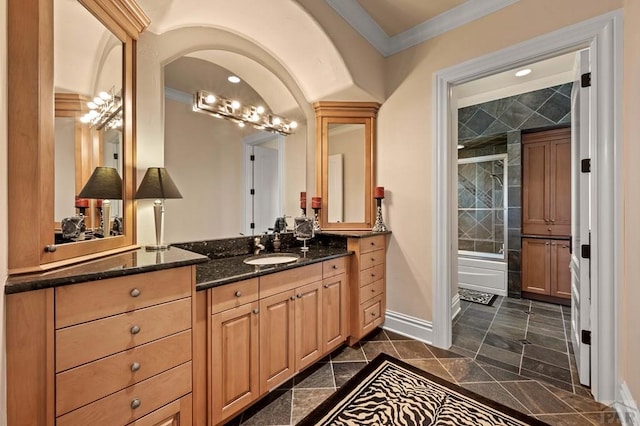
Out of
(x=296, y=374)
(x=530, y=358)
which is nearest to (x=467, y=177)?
(x=530, y=358)

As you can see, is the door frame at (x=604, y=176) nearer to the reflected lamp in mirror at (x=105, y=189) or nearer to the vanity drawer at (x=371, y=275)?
the vanity drawer at (x=371, y=275)

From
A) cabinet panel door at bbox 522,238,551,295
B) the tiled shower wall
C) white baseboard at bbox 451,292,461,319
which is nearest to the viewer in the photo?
white baseboard at bbox 451,292,461,319

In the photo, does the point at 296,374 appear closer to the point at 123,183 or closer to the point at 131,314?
the point at 131,314

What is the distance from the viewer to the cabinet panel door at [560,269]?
10.9 ft

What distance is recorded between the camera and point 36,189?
3.29 ft

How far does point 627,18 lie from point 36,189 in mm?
3080

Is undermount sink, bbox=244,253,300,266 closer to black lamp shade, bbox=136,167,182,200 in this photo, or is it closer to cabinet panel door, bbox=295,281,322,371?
cabinet panel door, bbox=295,281,322,371

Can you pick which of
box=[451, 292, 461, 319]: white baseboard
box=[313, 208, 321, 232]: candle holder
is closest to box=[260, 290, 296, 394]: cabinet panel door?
box=[313, 208, 321, 232]: candle holder

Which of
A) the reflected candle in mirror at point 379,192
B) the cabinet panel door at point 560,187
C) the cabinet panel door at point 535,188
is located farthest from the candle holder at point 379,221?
the cabinet panel door at point 560,187

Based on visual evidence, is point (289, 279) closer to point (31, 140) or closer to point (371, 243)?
point (371, 243)

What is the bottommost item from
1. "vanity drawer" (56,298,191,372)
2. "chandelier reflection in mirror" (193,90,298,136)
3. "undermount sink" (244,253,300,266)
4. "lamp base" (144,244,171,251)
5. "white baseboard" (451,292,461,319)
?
"white baseboard" (451,292,461,319)

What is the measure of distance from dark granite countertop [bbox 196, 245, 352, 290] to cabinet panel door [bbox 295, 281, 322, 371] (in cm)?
20

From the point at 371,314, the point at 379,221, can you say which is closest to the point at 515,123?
the point at 379,221

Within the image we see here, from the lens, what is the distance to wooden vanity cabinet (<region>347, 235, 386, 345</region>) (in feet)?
7.62
